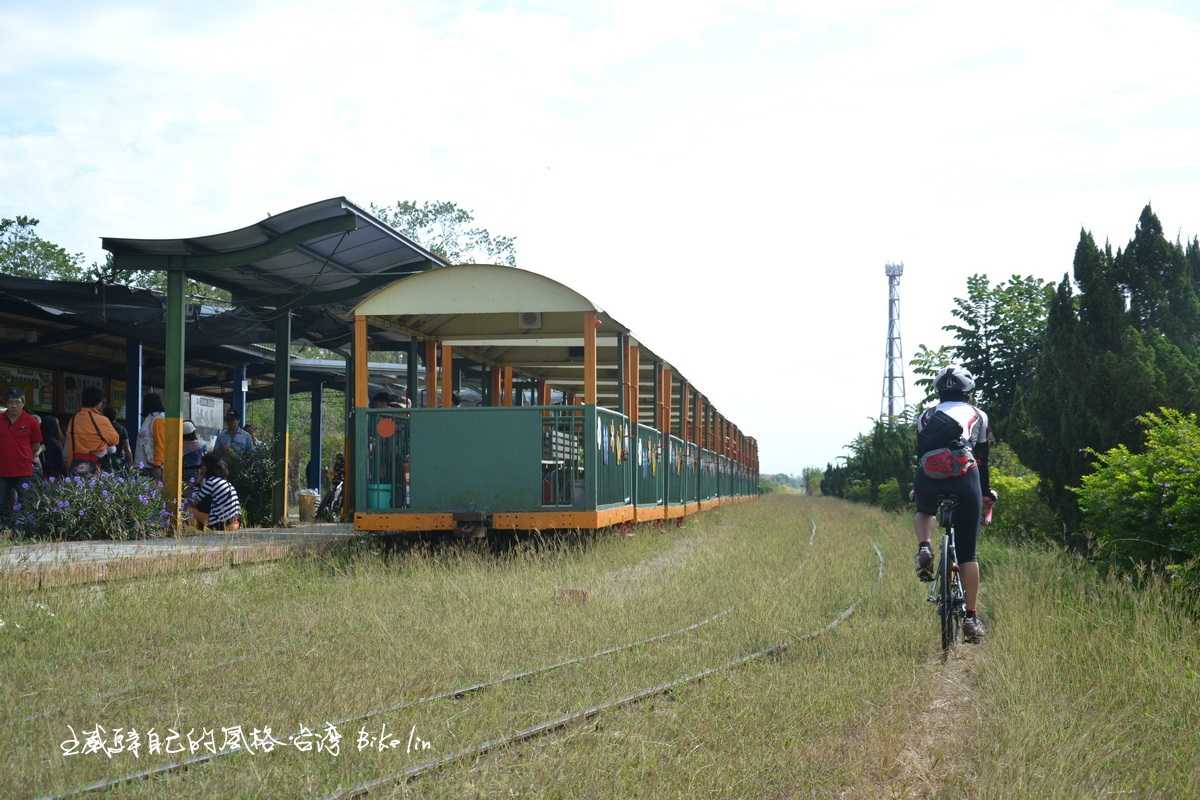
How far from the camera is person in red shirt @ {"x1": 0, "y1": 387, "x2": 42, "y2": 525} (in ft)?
43.1

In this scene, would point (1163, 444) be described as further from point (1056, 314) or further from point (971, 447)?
point (1056, 314)

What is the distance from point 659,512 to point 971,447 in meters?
9.15

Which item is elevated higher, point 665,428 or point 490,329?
point 490,329

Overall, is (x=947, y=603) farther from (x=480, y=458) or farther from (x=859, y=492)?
(x=859, y=492)

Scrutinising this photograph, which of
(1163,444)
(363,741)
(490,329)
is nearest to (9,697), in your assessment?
(363,741)

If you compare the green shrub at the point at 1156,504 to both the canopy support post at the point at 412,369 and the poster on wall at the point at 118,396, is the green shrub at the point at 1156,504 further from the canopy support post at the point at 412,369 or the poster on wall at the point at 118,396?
the poster on wall at the point at 118,396

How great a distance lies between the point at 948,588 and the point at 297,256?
10.3 m

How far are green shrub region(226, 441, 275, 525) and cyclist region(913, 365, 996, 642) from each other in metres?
12.1

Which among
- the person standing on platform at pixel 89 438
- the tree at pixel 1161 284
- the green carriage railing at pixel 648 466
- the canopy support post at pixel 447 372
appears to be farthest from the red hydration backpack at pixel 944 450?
the person standing on platform at pixel 89 438

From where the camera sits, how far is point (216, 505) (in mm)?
15805

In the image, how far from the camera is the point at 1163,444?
9.80m

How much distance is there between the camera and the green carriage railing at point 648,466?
1476 cm

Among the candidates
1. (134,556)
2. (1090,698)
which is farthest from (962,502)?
(134,556)

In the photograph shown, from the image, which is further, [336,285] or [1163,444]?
[336,285]
